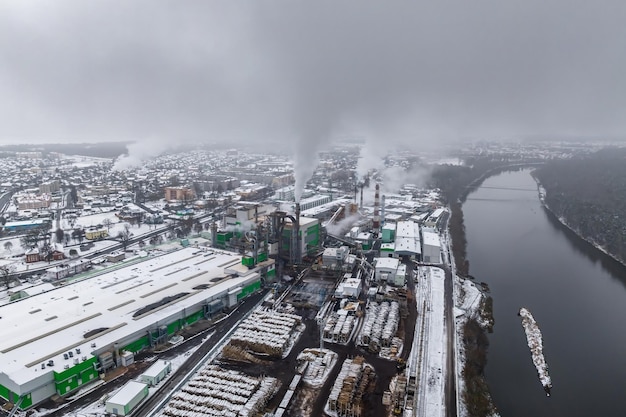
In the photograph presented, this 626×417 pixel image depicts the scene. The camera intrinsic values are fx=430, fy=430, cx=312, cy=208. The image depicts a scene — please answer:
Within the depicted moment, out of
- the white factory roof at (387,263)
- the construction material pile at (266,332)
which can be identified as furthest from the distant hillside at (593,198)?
the construction material pile at (266,332)

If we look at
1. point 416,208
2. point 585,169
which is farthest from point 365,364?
point 585,169

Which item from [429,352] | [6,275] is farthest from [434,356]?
[6,275]

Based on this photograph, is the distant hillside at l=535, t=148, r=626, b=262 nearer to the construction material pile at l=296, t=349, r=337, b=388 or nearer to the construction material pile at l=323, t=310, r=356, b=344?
the construction material pile at l=323, t=310, r=356, b=344

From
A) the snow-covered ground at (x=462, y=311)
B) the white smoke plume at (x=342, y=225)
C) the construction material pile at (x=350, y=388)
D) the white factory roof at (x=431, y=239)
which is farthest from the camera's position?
the white smoke plume at (x=342, y=225)

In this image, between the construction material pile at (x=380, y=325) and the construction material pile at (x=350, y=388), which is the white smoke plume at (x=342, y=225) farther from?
the construction material pile at (x=350, y=388)

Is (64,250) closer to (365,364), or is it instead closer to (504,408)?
(365,364)

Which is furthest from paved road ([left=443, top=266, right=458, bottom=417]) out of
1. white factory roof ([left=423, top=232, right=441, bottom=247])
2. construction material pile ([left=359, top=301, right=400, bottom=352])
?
white factory roof ([left=423, top=232, right=441, bottom=247])

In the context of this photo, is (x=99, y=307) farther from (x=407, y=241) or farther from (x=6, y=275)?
(x=407, y=241)

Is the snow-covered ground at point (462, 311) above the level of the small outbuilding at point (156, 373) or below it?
below
